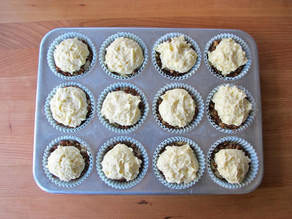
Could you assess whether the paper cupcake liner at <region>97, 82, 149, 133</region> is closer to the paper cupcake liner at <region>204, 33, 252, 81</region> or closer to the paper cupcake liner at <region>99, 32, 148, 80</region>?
the paper cupcake liner at <region>99, 32, 148, 80</region>

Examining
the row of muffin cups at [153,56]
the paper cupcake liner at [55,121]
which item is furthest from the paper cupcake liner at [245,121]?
the paper cupcake liner at [55,121]

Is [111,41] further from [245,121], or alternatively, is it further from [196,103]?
[245,121]

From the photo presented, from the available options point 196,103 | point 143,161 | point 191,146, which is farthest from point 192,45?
point 143,161

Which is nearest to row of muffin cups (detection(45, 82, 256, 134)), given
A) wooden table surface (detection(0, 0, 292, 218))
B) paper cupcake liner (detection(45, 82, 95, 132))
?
paper cupcake liner (detection(45, 82, 95, 132))
